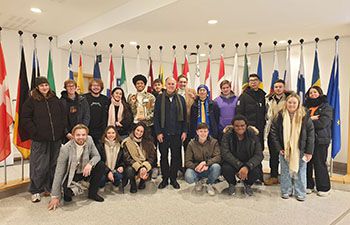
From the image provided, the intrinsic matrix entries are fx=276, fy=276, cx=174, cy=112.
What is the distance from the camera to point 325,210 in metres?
2.90

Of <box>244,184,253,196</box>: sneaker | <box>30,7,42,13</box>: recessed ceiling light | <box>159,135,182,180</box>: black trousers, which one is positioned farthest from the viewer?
<box>30,7,42,13</box>: recessed ceiling light

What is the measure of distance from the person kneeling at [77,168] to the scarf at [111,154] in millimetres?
205

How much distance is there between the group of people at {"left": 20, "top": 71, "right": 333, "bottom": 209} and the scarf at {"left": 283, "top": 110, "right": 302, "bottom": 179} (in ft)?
0.04

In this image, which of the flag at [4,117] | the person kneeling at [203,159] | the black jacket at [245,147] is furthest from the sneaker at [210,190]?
the flag at [4,117]

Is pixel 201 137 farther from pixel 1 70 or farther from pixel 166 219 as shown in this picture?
pixel 1 70

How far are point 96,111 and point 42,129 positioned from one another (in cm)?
69

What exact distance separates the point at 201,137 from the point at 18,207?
7.11 feet

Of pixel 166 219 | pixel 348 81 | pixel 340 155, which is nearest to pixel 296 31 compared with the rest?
pixel 348 81

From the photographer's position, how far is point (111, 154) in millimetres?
3344

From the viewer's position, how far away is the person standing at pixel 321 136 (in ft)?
10.8

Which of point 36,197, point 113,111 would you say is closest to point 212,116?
point 113,111

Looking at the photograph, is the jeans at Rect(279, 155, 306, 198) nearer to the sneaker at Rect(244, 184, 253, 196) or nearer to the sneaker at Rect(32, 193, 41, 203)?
the sneaker at Rect(244, 184, 253, 196)

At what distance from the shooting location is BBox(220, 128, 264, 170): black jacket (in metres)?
3.23

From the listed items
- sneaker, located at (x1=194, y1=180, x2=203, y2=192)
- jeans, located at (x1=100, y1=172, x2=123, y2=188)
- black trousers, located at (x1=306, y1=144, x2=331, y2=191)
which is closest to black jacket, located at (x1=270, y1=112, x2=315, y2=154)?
black trousers, located at (x1=306, y1=144, x2=331, y2=191)
